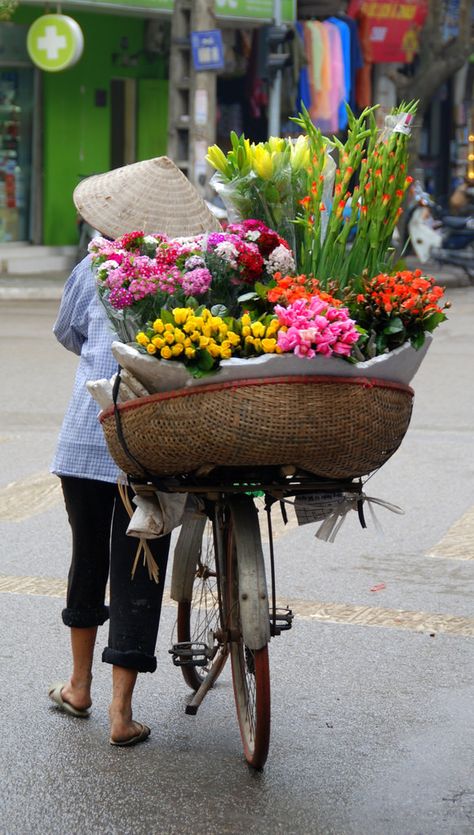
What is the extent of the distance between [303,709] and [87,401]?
4.08 feet

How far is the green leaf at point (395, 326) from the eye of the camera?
155 inches

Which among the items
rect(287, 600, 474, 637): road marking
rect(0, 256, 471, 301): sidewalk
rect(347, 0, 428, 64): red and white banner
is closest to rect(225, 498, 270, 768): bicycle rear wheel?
rect(287, 600, 474, 637): road marking

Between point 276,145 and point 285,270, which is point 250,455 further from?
point 276,145

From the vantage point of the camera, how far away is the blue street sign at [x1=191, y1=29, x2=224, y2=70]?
61.2ft

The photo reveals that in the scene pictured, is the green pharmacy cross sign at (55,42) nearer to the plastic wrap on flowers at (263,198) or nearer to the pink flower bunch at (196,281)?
the plastic wrap on flowers at (263,198)

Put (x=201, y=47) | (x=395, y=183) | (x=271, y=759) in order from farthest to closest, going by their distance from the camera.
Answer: (x=201, y=47), (x=271, y=759), (x=395, y=183)

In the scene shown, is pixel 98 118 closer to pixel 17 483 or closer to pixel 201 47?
pixel 201 47

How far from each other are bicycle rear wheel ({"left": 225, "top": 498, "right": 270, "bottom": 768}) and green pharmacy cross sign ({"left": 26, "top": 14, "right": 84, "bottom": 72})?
50.6 ft

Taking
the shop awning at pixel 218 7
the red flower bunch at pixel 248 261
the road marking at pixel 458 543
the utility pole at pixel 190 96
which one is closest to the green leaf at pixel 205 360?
the red flower bunch at pixel 248 261

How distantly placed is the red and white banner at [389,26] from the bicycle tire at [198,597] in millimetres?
19941

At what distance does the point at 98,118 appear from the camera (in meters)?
22.3

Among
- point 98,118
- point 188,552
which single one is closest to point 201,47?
point 98,118

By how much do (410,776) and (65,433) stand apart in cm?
147

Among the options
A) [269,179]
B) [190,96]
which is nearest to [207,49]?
[190,96]
